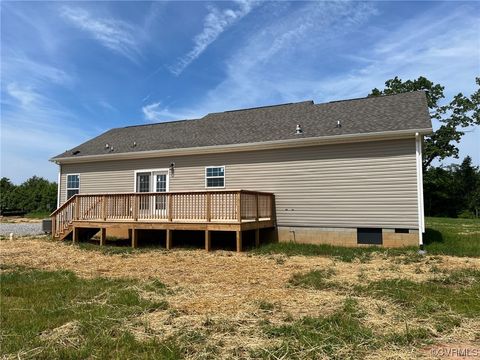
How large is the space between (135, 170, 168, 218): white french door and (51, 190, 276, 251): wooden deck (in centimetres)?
4

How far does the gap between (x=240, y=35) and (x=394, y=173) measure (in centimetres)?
720

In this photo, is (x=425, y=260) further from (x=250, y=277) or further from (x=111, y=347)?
(x=111, y=347)

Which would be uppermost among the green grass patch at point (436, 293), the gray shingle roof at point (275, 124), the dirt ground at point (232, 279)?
the gray shingle roof at point (275, 124)

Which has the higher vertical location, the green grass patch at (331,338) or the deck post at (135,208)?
the deck post at (135,208)

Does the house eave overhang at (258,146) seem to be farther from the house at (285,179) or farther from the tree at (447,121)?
the tree at (447,121)

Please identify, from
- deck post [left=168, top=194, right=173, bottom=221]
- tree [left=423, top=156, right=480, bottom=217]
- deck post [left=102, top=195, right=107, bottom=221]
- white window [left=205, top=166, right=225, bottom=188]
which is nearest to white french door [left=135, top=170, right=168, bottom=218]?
deck post [left=168, top=194, right=173, bottom=221]

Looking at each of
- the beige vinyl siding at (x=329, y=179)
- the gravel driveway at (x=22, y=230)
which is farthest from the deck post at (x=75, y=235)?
the gravel driveway at (x=22, y=230)

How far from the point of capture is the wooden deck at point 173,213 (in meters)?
10.7

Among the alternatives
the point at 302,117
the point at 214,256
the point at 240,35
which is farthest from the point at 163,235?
the point at 240,35

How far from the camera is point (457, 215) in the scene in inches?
1305

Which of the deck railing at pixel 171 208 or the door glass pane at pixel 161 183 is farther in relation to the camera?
the door glass pane at pixel 161 183

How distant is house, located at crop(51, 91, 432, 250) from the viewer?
10484 millimetres

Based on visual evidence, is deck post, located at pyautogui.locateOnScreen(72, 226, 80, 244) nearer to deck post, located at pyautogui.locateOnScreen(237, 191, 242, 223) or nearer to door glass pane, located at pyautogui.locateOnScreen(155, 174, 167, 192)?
door glass pane, located at pyautogui.locateOnScreen(155, 174, 167, 192)

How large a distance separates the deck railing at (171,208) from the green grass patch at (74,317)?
4629mm
